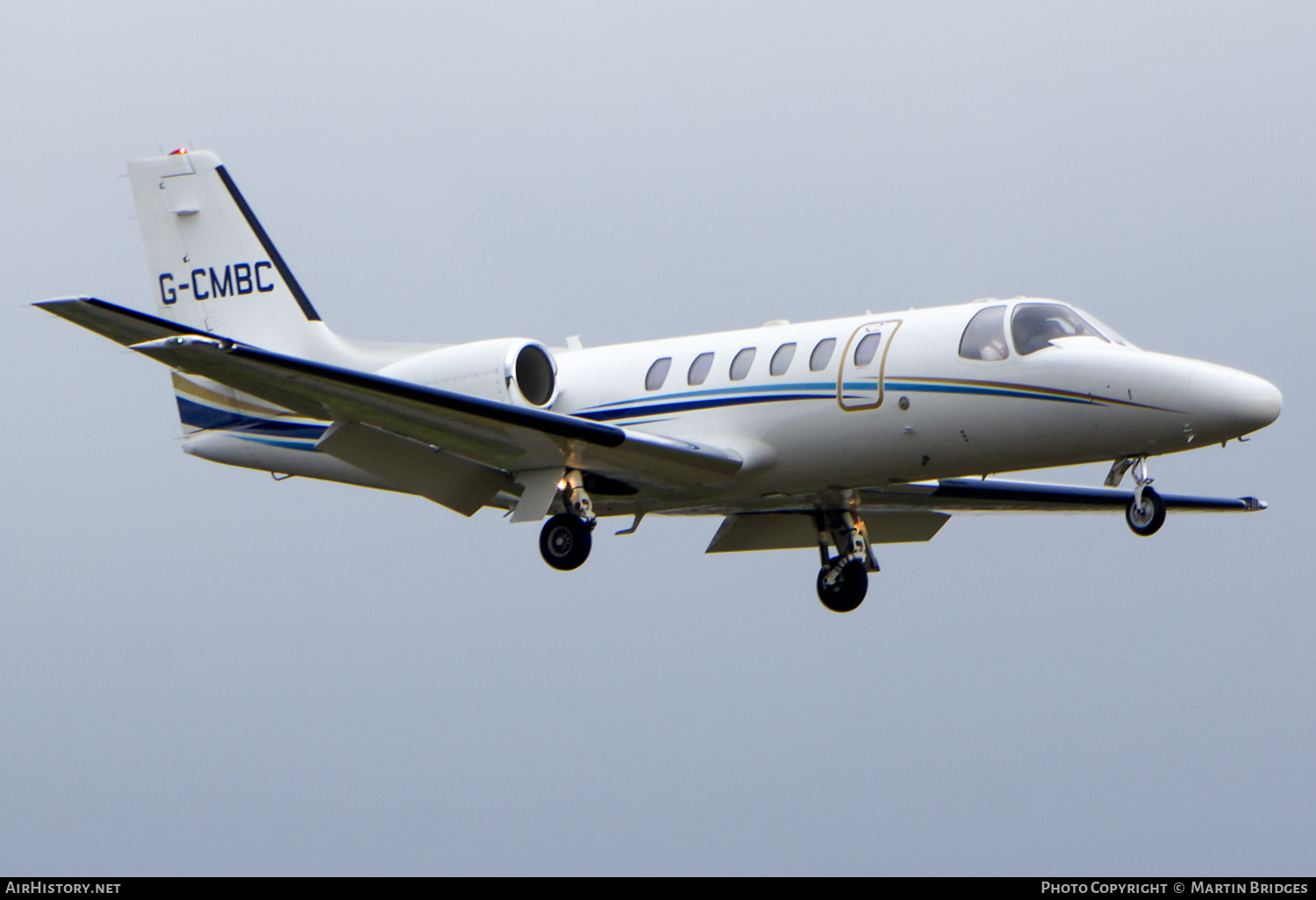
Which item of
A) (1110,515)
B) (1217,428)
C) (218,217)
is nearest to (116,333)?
(218,217)

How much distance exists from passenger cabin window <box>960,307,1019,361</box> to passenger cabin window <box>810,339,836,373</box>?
1507mm

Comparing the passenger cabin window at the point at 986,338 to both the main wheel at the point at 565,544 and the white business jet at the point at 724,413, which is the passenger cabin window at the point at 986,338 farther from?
the main wheel at the point at 565,544

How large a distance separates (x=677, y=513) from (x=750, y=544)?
60.4 inches

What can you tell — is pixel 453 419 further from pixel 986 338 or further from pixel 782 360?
pixel 986 338

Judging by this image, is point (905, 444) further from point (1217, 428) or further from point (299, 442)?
point (299, 442)

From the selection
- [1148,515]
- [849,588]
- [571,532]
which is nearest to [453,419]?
[571,532]

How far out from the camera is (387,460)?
19469 millimetres

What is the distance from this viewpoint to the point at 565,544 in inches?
758

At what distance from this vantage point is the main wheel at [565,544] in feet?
63.0

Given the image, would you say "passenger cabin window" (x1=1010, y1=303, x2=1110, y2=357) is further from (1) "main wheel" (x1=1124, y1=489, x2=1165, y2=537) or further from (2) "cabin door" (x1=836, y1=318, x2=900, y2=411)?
(1) "main wheel" (x1=1124, y1=489, x2=1165, y2=537)

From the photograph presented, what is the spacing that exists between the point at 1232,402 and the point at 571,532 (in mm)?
7231

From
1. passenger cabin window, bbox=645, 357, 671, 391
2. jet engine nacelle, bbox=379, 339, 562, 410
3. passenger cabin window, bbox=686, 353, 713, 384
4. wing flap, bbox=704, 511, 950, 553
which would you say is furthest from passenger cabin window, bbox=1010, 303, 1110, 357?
jet engine nacelle, bbox=379, 339, 562, 410

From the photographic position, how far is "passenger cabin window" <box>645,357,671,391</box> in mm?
20234

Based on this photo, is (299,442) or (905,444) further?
(299,442)
